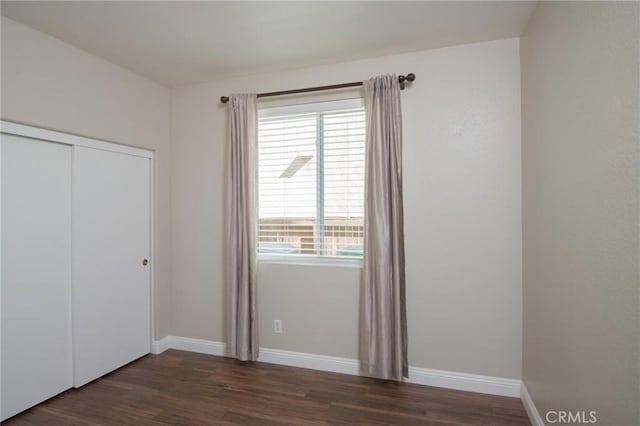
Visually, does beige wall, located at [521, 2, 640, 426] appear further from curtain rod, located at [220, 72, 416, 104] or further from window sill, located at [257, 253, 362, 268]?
window sill, located at [257, 253, 362, 268]

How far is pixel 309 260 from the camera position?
278 centimetres

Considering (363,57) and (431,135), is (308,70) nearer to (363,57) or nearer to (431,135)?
(363,57)

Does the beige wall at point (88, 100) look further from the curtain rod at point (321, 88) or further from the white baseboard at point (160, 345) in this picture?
the curtain rod at point (321, 88)

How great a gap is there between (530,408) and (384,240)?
1.43 meters

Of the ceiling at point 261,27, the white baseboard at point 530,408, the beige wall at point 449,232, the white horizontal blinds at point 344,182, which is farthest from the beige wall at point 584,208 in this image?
the white horizontal blinds at point 344,182

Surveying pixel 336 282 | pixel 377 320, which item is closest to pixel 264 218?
pixel 336 282

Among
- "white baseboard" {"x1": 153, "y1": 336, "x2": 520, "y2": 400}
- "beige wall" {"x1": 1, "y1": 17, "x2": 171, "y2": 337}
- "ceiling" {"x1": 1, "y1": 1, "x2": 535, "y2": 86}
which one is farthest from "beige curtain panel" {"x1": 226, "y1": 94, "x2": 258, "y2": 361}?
"beige wall" {"x1": 1, "y1": 17, "x2": 171, "y2": 337}

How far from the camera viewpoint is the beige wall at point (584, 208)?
3.42ft

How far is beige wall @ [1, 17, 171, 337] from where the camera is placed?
1999mm

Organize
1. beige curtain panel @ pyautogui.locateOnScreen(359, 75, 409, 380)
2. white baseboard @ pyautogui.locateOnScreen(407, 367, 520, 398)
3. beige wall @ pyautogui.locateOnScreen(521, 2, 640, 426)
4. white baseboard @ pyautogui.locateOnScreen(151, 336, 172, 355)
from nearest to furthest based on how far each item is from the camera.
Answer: beige wall @ pyautogui.locateOnScreen(521, 2, 640, 426) < white baseboard @ pyautogui.locateOnScreen(407, 367, 520, 398) < beige curtain panel @ pyautogui.locateOnScreen(359, 75, 409, 380) < white baseboard @ pyautogui.locateOnScreen(151, 336, 172, 355)

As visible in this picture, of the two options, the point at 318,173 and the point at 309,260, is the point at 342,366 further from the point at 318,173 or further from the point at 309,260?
the point at 318,173

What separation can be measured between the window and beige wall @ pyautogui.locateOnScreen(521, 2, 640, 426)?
49.8 inches

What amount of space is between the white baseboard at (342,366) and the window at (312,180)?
89 centimetres

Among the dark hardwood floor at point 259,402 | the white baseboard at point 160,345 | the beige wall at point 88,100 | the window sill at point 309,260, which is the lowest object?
the dark hardwood floor at point 259,402
